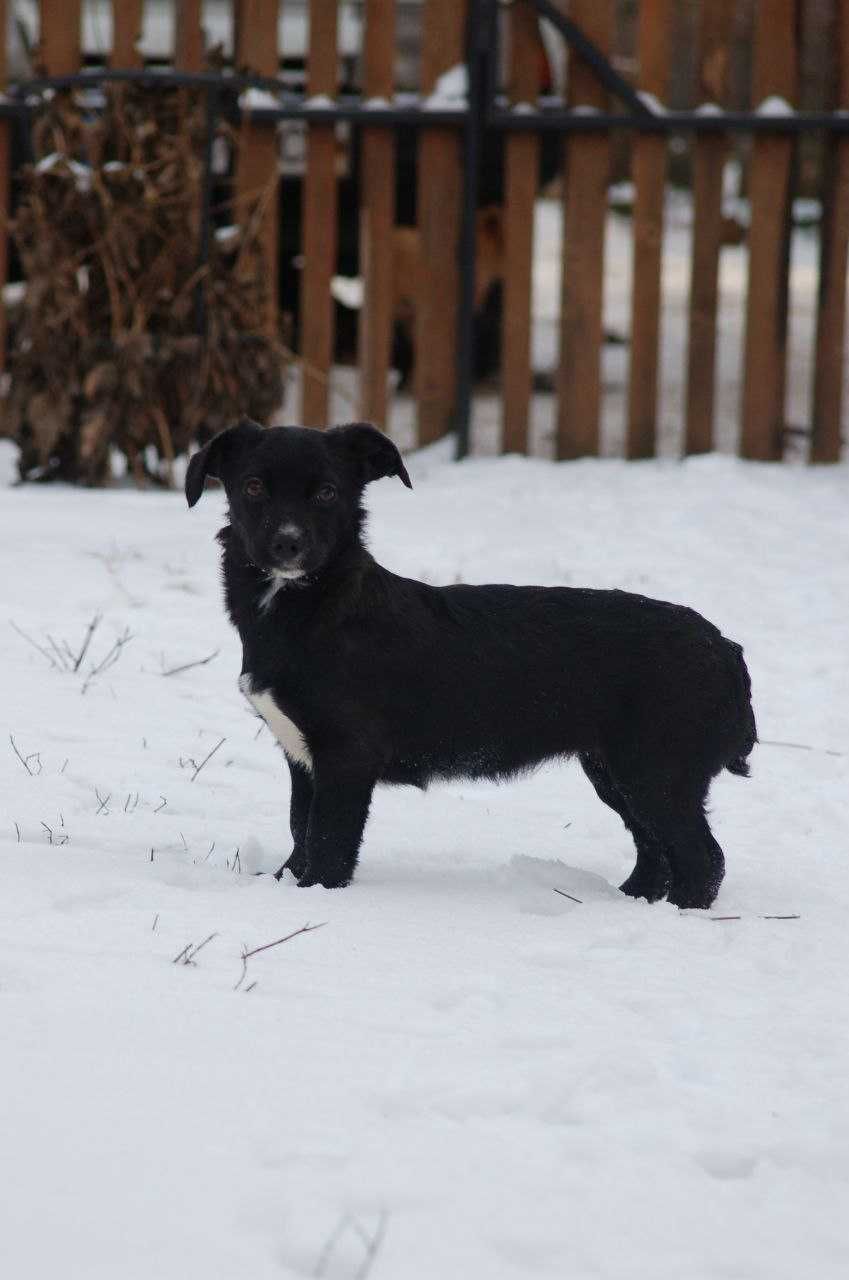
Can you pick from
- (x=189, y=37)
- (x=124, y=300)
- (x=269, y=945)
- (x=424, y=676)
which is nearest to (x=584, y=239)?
(x=189, y=37)

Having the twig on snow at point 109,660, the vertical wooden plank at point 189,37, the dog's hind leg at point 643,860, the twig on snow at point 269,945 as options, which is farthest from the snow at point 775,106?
the twig on snow at point 269,945

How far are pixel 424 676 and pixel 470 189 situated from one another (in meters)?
5.23

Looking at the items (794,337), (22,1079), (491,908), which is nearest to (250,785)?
(491,908)

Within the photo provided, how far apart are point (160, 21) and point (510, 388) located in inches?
162

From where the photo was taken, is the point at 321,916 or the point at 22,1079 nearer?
the point at 22,1079

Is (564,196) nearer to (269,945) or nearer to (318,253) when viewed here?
(318,253)

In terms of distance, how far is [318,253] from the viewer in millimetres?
8891

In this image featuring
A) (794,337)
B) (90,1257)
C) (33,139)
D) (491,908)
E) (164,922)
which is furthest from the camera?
(794,337)

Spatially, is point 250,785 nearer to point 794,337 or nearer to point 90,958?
point 90,958

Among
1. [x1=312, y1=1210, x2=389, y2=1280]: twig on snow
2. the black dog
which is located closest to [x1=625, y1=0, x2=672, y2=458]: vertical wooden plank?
the black dog

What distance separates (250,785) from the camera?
5.08 m

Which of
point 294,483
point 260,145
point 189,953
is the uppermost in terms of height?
point 260,145

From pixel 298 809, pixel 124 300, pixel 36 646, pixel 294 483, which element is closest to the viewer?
pixel 294 483

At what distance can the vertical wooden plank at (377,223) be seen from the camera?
8.62 metres
